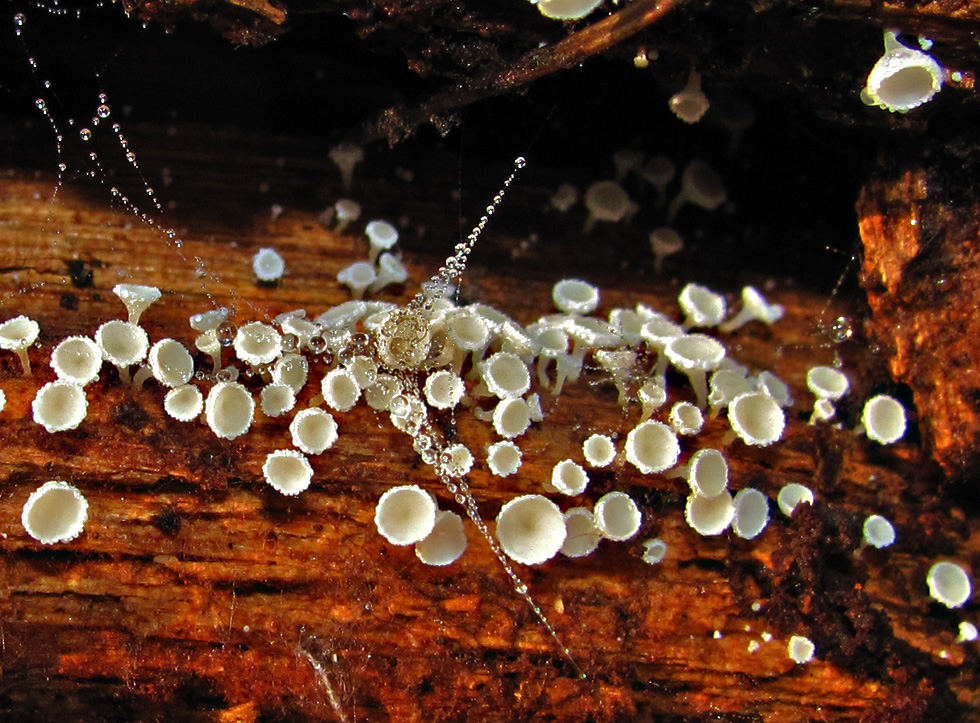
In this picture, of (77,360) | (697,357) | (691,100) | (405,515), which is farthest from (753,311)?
(77,360)

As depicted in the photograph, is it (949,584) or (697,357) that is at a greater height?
(697,357)

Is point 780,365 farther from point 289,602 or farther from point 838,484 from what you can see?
point 289,602

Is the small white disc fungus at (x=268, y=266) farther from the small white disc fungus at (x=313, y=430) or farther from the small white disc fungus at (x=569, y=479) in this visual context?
the small white disc fungus at (x=569, y=479)

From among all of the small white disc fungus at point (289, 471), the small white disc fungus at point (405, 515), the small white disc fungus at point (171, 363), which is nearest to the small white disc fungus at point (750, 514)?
the small white disc fungus at point (405, 515)

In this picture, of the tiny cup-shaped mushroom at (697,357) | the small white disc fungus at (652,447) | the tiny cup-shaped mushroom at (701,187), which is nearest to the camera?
the small white disc fungus at (652,447)

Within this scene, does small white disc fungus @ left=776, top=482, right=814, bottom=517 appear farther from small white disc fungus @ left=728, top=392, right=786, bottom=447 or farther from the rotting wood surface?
small white disc fungus @ left=728, top=392, right=786, bottom=447

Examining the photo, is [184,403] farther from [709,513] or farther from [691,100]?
[691,100]
